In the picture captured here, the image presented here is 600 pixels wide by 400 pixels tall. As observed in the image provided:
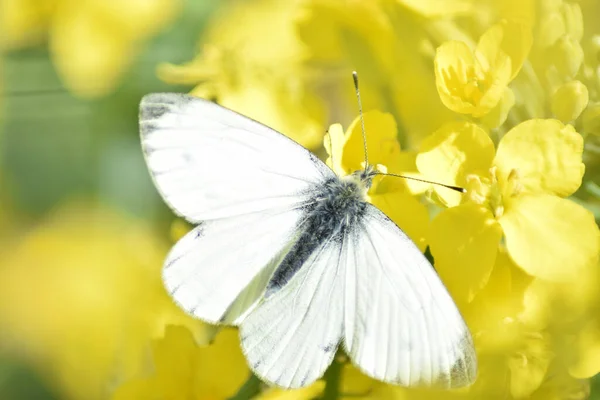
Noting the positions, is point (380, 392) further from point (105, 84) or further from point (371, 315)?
point (105, 84)

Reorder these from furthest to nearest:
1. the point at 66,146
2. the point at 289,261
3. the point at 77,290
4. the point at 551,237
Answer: the point at 66,146 → the point at 77,290 → the point at 289,261 → the point at 551,237

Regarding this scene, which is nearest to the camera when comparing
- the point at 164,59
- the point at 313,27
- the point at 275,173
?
the point at 275,173

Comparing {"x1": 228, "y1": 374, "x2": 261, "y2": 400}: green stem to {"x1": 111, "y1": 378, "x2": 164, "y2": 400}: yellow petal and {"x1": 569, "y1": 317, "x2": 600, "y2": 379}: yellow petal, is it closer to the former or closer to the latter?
{"x1": 111, "y1": 378, "x2": 164, "y2": 400}: yellow petal

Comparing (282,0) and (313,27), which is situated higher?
(313,27)

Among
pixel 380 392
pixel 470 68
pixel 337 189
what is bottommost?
pixel 380 392

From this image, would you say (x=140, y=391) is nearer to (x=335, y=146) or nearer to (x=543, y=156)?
(x=335, y=146)

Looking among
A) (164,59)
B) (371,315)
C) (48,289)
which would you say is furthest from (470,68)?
(48,289)

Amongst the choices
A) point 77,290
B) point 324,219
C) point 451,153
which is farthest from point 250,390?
point 77,290
